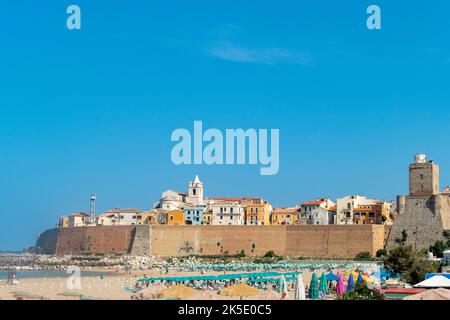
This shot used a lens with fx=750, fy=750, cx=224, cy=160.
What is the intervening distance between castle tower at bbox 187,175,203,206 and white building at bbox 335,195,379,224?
1369 cm

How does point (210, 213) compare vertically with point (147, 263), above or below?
above

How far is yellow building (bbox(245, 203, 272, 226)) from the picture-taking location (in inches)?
2233

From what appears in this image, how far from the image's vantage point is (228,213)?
5656 cm

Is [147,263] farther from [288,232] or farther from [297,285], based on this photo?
[297,285]

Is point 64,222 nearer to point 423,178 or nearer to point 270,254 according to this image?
point 270,254

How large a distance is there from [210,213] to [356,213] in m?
11.4

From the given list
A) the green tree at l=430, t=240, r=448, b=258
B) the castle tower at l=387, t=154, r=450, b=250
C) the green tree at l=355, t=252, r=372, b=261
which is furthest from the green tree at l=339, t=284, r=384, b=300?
the green tree at l=355, t=252, r=372, b=261

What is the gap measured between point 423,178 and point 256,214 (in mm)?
15066

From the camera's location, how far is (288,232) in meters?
51.2

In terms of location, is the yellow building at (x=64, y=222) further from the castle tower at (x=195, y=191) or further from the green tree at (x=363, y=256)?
the green tree at (x=363, y=256)

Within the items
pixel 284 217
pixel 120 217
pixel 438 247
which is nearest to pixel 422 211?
pixel 438 247
